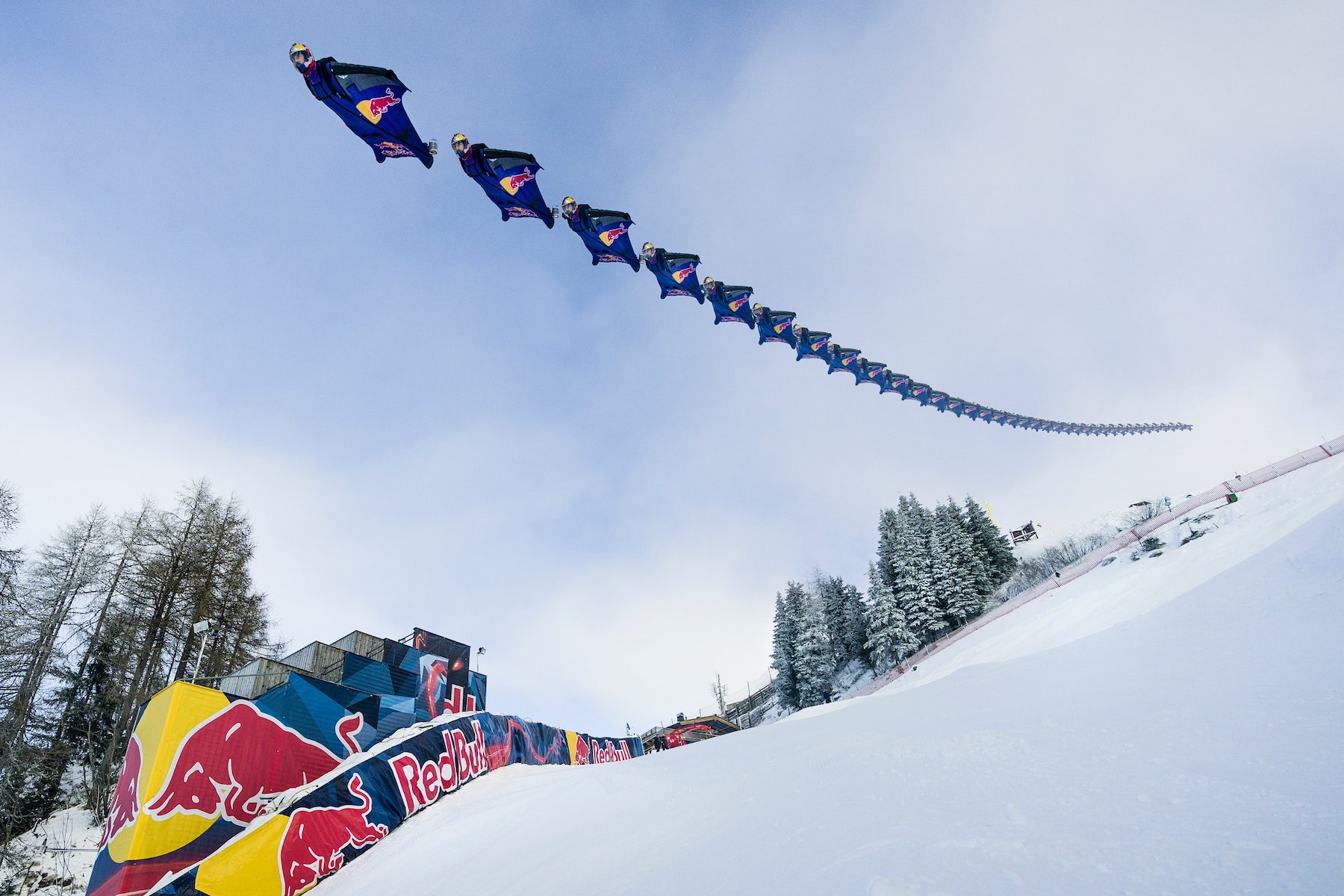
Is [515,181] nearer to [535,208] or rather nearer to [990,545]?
[535,208]

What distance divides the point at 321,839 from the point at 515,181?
1524 cm

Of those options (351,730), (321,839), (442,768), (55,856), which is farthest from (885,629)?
(55,856)

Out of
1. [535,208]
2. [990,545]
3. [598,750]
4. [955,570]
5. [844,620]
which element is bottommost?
[598,750]

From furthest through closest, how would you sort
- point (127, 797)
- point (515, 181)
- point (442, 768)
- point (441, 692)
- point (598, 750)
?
1. point (598, 750)
2. point (441, 692)
3. point (442, 768)
4. point (127, 797)
5. point (515, 181)

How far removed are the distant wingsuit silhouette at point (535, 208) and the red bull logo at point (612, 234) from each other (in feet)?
0.05

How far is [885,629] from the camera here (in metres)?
43.0

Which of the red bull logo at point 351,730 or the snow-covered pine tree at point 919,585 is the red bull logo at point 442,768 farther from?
the snow-covered pine tree at point 919,585

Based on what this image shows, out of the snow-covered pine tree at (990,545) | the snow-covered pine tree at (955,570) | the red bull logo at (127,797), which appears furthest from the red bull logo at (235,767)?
the snow-covered pine tree at (990,545)

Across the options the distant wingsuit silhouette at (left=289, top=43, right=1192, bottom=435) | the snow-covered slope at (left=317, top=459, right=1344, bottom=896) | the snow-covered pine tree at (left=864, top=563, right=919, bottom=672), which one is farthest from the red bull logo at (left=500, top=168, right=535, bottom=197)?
the snow-covered pine tree at (left=864, top=563, right=919, bottom=672)

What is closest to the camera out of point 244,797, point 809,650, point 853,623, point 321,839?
point 321,839

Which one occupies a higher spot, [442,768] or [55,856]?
[442,768]

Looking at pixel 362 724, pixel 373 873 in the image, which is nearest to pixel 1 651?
pixel 362 724

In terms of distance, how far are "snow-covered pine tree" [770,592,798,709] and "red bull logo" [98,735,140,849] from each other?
143ft

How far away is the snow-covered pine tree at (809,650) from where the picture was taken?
46.2 meters
